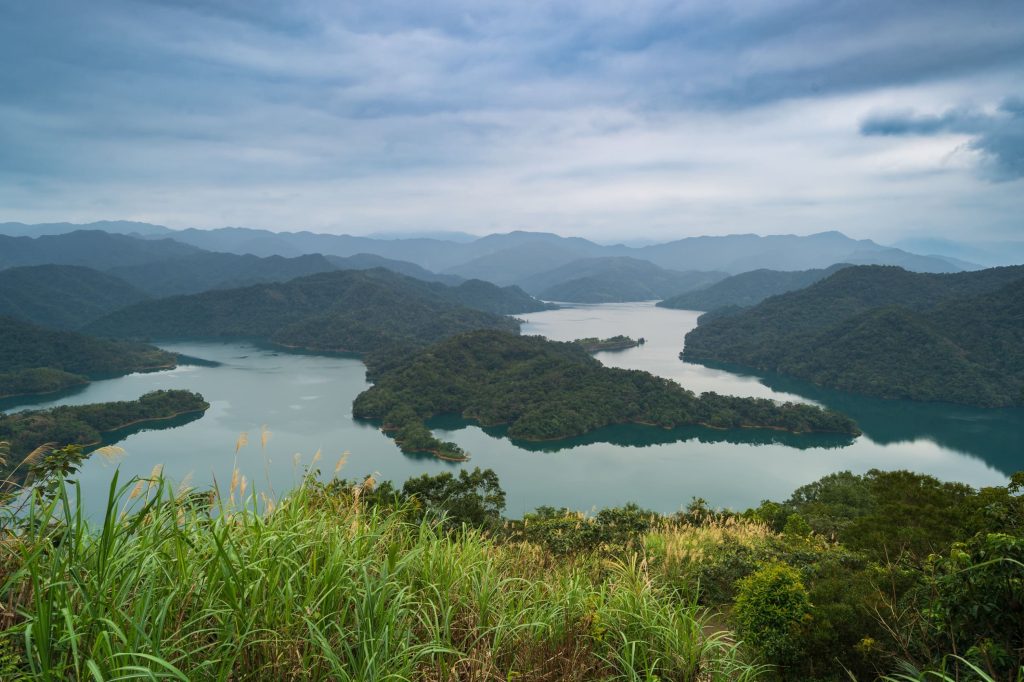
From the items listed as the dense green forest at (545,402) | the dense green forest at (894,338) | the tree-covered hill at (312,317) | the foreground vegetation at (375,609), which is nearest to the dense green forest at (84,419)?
the dense green forest at (545,402)

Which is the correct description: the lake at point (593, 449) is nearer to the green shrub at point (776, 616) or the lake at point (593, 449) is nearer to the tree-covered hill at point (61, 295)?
the green shrub at point (776, 616)

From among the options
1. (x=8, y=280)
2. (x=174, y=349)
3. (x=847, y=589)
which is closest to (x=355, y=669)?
(x=847, y=589)

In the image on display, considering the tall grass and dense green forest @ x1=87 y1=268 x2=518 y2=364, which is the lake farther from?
dense green forest @ x1=87 y1=268 x2=518 y2=364

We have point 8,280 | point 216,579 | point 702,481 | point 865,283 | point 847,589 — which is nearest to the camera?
point 216,579

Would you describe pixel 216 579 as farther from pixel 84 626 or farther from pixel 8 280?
pixel 8 280

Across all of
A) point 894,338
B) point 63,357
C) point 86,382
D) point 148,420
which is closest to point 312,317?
point 63,357
